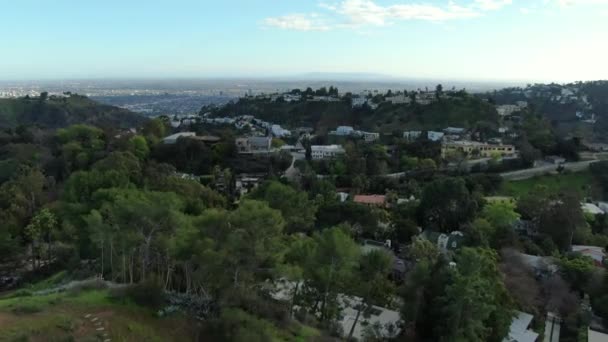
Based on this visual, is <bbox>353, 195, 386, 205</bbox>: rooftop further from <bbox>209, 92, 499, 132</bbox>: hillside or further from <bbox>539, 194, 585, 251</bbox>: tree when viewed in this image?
<bbox>209, 92, 499, 132</bbox>: hillside

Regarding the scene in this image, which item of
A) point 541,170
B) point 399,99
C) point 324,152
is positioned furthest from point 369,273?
point 399,99

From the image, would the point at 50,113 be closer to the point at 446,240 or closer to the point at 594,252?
the point at 446,240

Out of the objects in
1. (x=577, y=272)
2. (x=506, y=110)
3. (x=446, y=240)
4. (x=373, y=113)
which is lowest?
(x=446, y=240)

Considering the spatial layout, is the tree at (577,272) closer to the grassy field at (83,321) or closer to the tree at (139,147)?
the grassy field at (83,321)

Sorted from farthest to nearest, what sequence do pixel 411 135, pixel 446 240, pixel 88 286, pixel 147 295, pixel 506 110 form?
pixel 506 110
pixel 411 135
pixel 446 240
pixel 88 286
pixel 147 295

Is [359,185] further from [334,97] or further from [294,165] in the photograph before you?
[334,97]

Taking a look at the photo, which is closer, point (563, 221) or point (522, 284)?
point (522, 284)

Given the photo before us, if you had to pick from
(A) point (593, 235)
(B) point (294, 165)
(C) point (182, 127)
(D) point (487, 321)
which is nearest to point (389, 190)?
(B) point (294, 165)
